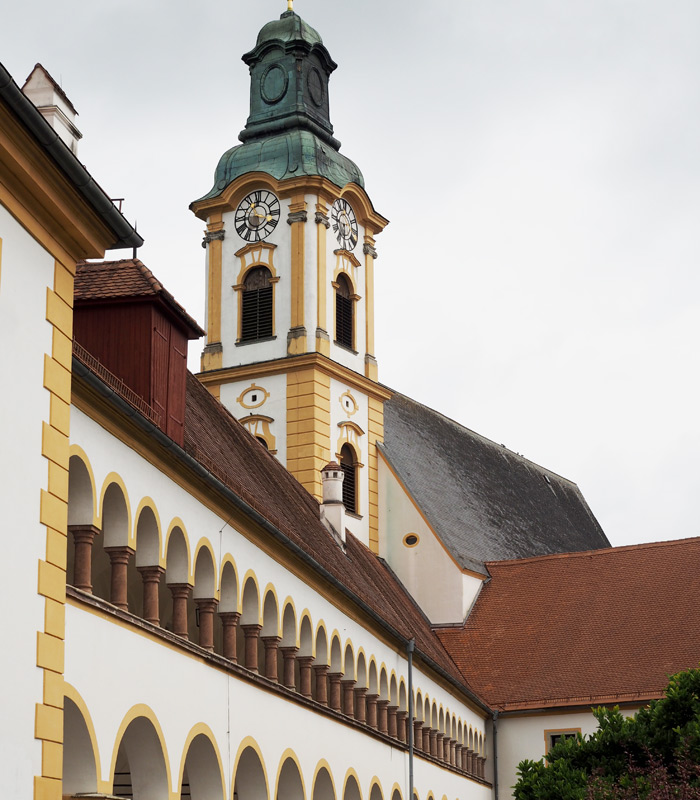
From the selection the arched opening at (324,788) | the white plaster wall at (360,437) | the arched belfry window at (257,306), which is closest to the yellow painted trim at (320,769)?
the arched opening at (324,788)

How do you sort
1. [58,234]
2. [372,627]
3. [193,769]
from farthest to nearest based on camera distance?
[372,627]
[193,769]
[58,234]

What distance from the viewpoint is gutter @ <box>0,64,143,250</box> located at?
13.0 meters

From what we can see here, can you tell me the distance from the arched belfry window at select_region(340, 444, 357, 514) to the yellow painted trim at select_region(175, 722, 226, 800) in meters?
22.7

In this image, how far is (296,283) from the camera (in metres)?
43.9

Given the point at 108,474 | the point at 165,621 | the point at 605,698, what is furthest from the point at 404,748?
the point at 108,474

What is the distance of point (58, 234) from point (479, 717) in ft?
98.0

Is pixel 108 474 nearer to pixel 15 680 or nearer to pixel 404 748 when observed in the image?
pixel 15 680

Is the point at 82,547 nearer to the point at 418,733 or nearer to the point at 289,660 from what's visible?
the point at 289,660

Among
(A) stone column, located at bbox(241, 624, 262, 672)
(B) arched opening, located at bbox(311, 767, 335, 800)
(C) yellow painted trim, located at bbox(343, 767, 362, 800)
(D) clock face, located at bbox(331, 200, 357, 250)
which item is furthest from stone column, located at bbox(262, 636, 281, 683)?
(D) clock face, located at bbox(331, 200, 357, 250)

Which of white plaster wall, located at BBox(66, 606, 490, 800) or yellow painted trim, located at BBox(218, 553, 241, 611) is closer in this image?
white plaster wall, located at BBox(66, 606, 490, 800)

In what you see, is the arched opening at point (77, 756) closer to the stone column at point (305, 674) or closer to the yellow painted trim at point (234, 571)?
the yellow painted trim at point (234, 571)

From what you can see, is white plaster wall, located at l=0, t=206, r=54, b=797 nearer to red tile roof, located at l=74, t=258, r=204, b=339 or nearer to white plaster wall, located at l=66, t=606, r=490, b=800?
white plaster wall, located at l=66, t=606, r=490, b=800

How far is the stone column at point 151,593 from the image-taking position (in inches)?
761

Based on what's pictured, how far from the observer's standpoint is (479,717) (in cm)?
4278
